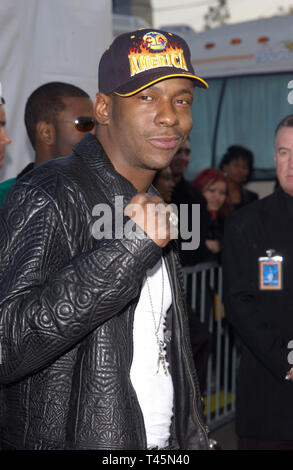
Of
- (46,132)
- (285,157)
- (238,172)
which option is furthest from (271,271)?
(238,172)

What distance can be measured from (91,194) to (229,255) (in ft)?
7.75

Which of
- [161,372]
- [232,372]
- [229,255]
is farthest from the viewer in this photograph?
[232,372]

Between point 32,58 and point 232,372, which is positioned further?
point 232,372

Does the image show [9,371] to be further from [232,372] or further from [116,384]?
[232,372]

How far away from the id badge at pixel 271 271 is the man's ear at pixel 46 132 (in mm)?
1377

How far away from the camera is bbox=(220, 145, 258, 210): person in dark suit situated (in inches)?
375

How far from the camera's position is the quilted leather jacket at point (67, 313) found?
71.2 inches

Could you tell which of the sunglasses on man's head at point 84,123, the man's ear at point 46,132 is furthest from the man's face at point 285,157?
the man's ear at point 46,132

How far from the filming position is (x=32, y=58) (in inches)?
190

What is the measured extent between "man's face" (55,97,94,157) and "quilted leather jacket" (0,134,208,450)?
1.85m

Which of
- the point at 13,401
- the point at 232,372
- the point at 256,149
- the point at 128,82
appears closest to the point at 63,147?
the point at 128,82

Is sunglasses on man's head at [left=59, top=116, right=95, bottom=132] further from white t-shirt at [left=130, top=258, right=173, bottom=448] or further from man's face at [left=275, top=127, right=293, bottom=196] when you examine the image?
white t-shirt at [left=130, top=258, right=173, bottom=448]

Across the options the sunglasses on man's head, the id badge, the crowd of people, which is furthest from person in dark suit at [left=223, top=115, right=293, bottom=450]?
the crowd of people

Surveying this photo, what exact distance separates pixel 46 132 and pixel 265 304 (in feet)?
5.17
